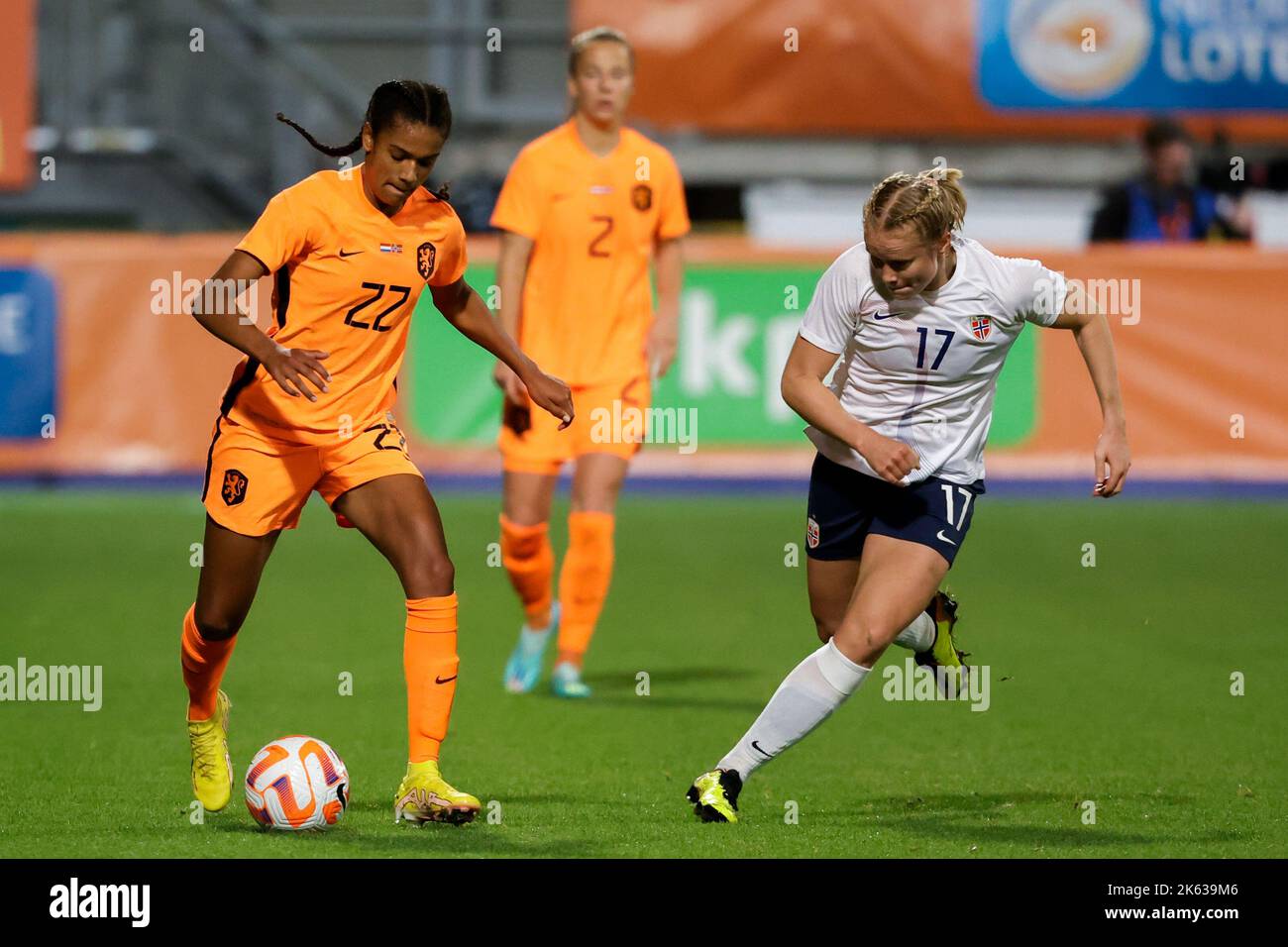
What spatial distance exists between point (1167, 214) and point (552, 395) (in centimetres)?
1058

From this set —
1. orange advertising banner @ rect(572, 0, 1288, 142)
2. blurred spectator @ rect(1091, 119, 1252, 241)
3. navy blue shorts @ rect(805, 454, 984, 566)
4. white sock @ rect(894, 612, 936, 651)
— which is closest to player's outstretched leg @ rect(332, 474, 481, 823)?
navy blue shorts @ rect(805, 454, 984, 566)

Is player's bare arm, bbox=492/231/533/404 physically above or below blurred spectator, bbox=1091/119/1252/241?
below

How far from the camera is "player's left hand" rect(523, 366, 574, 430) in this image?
674 centimetres

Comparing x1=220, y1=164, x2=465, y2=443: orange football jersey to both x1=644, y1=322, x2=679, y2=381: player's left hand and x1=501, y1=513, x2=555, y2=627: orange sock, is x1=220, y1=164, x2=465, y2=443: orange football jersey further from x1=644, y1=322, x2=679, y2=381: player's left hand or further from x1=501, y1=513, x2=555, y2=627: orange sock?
x1=644, y1=322, x2=679, y2=381: player's left hand

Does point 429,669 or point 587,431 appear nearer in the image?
point 429,669

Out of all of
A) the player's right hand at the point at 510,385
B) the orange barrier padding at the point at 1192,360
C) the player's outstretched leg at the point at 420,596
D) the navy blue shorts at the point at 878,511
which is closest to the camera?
the player's outstretched leg at the point at 420,596

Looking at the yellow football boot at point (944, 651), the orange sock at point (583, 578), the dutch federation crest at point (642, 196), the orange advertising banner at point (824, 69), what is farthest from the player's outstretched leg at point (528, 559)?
the orange advertising banner at point (824, 69)

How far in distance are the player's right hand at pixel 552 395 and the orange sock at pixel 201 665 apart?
1185 millimetres

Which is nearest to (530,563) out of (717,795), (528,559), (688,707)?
(528,559)

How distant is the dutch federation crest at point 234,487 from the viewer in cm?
650

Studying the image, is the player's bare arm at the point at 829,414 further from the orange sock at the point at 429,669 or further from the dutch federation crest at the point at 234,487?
the dutch federation crest at the point at 234,487

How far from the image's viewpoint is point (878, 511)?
22.1 ft

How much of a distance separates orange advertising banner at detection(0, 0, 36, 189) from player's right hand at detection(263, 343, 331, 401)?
491 inches

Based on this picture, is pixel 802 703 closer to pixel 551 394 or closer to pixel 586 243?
pixel 551 394
